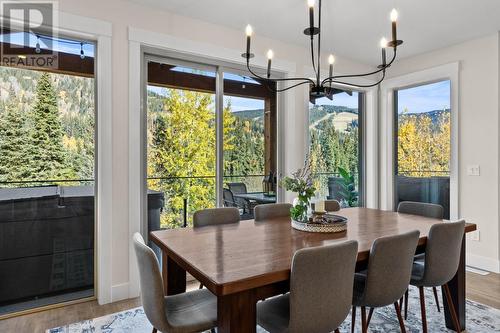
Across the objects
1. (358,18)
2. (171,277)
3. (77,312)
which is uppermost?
(358,18)

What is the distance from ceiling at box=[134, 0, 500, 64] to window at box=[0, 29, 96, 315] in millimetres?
1022

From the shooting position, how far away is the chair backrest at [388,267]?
67.6 inches

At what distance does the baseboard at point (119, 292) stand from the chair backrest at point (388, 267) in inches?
82.7

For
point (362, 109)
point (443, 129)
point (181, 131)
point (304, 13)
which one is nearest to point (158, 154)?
point (181, 131)

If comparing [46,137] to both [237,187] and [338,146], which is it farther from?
[338,146]

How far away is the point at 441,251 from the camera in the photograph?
2.04 m

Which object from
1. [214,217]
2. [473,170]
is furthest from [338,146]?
[214,217]

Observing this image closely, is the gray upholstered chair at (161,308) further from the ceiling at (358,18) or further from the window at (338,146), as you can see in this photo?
the window at (338,146)

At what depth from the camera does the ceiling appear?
2.92m

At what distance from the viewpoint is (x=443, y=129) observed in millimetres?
4199

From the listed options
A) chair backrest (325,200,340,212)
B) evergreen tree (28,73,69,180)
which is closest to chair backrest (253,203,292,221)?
chair backrest (325,200,340,212)

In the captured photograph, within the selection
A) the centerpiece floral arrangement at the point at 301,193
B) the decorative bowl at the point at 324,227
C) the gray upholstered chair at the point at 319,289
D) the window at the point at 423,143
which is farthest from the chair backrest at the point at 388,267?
the window at the point at 423,143

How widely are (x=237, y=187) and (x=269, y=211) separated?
91 centimetres

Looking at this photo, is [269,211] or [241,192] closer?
[269,211]
